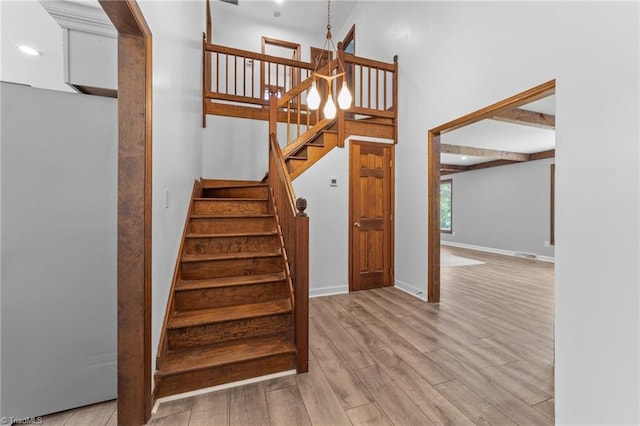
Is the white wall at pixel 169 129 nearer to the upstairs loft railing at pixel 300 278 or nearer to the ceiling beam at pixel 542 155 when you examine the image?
the upstairs loft railing at pixel 300 278

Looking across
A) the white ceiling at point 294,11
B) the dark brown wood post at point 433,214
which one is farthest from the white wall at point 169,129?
the white ceiling at point 294,11

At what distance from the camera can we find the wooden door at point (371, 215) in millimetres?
3863

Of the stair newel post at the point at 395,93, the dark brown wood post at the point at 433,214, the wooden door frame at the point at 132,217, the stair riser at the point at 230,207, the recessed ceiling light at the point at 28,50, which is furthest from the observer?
the stair newel post at the point at 395,93

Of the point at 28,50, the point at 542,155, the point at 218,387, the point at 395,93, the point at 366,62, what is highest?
the point at 366,62

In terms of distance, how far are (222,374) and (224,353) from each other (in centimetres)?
13

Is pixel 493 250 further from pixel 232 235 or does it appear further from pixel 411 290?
pixel 232 235

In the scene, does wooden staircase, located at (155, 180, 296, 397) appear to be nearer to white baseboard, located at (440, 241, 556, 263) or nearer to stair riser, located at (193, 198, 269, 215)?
stair riser, located at (193, 198, 269, 215)

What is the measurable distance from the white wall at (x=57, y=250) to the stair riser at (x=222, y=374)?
338mm

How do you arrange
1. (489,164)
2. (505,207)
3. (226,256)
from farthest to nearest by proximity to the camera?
(489,164) → (505,207) → (226,256)

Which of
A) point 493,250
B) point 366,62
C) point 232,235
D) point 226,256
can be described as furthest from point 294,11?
point 493,250

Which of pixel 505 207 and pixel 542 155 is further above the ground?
pixel 542 155

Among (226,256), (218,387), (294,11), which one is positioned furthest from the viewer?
(294,11)

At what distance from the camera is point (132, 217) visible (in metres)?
1.43

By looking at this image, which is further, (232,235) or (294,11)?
(294,11)
